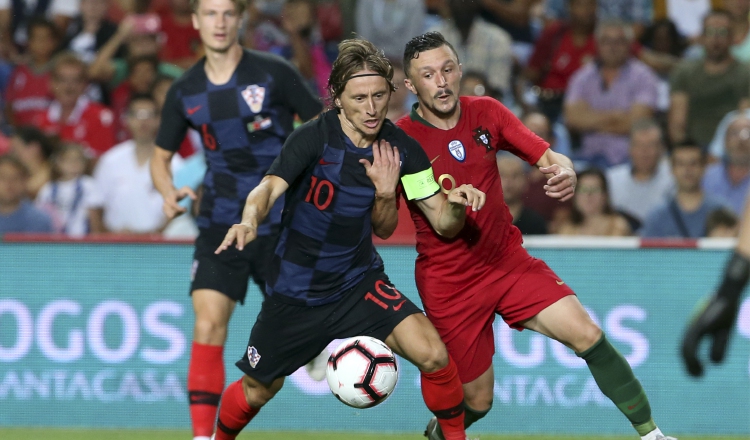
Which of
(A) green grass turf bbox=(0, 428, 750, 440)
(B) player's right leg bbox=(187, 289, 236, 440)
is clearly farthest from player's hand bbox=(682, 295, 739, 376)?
(A) green grass turf bbox=(0, 428, 750, 440)

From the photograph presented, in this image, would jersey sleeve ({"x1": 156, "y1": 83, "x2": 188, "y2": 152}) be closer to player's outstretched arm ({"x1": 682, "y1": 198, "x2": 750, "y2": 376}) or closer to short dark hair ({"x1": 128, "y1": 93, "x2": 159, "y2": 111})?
short dark hair ({"x1": 128, "y1": 93, "x2": 159, "y2": 111})

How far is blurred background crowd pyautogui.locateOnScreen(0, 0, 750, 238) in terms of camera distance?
28.3 ft

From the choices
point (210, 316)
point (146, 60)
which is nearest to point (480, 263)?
point (210, 316)

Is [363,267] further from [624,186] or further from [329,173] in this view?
[624,186]

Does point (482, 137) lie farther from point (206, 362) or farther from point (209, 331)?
point (206, 362)

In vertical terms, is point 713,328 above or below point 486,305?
above

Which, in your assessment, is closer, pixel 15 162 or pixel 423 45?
pixel 423 45

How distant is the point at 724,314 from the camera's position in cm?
319

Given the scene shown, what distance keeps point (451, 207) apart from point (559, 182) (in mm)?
537

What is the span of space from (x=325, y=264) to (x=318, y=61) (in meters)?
5.20

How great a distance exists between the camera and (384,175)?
502cm

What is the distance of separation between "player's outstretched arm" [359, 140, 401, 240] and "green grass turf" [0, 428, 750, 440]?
7.93 ft

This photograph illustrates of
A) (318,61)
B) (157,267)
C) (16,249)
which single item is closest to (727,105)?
(318,61)

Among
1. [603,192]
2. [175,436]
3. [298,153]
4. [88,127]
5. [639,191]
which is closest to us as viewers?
[298,153]
